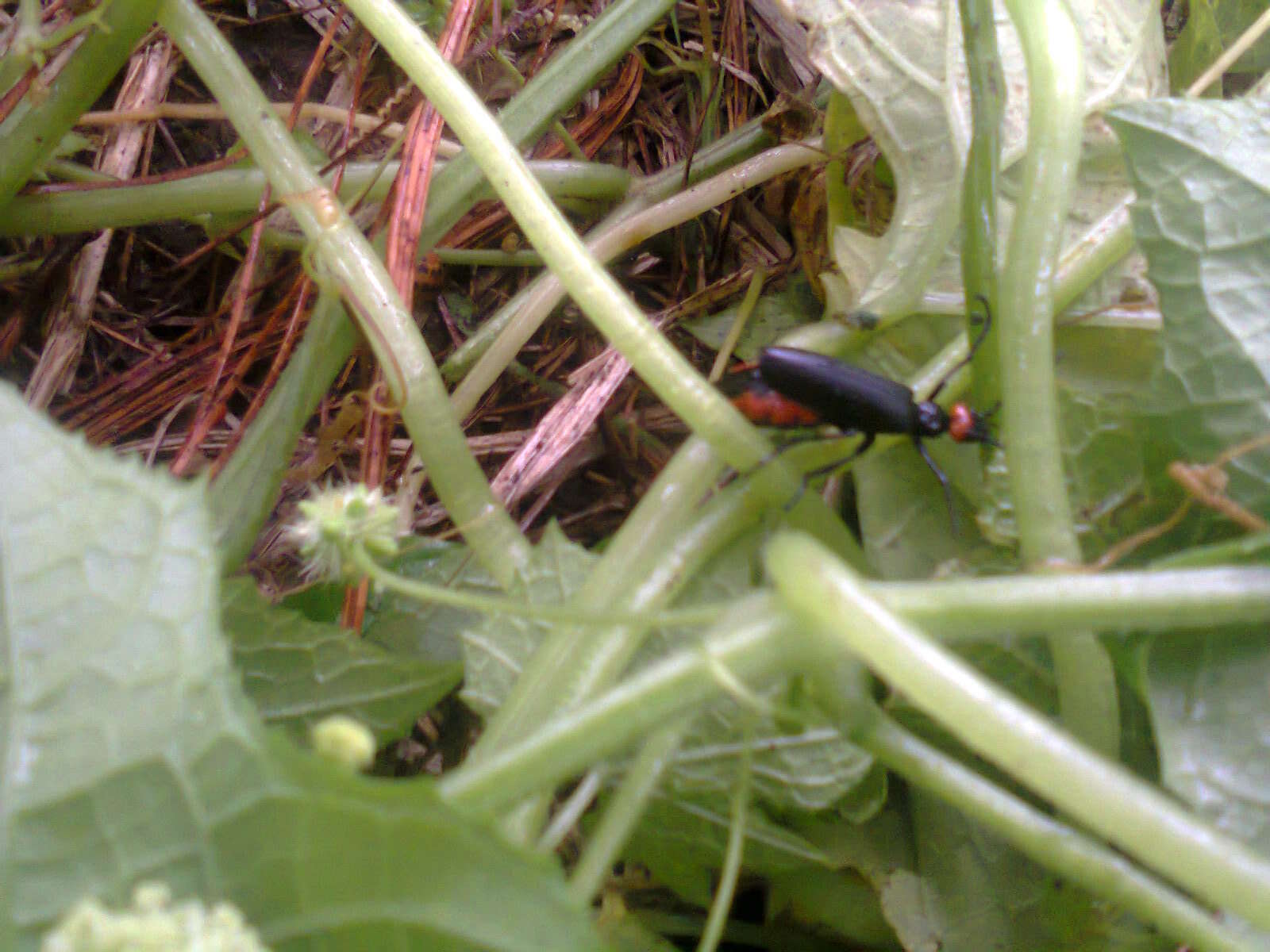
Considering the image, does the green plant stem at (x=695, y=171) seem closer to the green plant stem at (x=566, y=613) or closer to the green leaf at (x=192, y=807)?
the green plant stem at (x=566, y=613)

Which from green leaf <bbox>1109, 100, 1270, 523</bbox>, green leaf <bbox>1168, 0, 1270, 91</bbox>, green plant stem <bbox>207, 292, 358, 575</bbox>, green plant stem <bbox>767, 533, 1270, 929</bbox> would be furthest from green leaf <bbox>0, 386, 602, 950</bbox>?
green leaf <bbox>1168, 0, 1270, 91</bbox>

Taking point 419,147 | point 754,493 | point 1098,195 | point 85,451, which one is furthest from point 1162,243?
point 85,451

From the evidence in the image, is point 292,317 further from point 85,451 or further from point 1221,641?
point 1221,641

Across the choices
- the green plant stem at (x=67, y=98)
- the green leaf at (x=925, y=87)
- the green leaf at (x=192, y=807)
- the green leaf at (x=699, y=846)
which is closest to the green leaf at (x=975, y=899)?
the green leaf at (x=699, y=846)

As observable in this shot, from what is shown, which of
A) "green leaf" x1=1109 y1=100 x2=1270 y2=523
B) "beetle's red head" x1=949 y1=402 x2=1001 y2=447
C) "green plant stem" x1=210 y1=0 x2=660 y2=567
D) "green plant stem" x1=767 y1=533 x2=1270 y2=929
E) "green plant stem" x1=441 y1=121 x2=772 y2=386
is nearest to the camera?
"green plant stem" x1=767 y1=533 x2=1270 y2=929

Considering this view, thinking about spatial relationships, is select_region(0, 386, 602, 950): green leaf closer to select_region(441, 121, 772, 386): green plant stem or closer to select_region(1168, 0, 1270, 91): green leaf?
select_region(441, 121, 772, 386): green plant stem

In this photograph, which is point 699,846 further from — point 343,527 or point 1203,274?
point 1203,274
